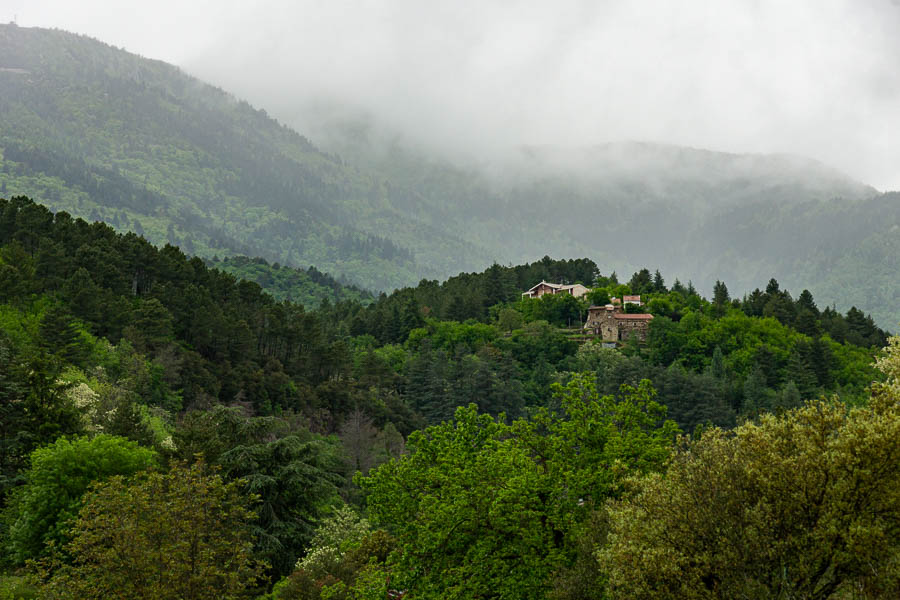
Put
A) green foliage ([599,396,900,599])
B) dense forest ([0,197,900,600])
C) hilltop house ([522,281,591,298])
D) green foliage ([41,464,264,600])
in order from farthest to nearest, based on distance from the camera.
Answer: hilltop house ([522,281,591,298])
green foliage ([41,464,264,600])
dense forest ([0,197,900,600])
green foliage ([599,396,900,599])

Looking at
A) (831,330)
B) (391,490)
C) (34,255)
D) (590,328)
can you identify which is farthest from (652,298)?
(391,490)

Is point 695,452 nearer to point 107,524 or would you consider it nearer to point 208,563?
point 208,563

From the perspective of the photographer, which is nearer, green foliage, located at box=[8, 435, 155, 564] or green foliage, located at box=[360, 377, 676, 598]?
green foliage, located at box=[360, 377, 676, 598]

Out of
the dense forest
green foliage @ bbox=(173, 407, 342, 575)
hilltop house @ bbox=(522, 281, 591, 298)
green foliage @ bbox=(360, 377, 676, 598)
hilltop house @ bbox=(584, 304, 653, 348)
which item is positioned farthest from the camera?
hilltop house @ bbox=(522, 281, 591, 298)

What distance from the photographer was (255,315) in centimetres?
9706

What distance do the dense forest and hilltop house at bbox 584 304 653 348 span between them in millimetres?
35304

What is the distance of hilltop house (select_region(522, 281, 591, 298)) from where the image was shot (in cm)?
15249

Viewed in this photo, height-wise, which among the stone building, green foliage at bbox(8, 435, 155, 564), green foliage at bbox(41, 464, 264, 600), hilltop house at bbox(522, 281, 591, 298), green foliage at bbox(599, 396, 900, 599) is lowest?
green foliage at bbox(8, 435, 155, 564)

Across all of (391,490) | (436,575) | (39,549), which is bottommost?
(39,549)

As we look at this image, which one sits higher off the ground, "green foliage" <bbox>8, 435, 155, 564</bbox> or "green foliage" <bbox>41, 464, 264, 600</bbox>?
"green foliage" <bbox>41, 464, 264, 600</bbox>

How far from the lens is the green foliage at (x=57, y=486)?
3102cm

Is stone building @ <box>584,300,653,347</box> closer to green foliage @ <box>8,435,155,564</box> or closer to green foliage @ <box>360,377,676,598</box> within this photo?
green foliage @ <box>360,377,676,598</box>

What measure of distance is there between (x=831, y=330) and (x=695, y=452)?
434 feet

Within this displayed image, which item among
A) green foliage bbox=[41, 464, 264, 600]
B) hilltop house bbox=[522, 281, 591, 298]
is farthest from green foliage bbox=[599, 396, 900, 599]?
hilltop house bbox=[522, 281, 591, 298]
